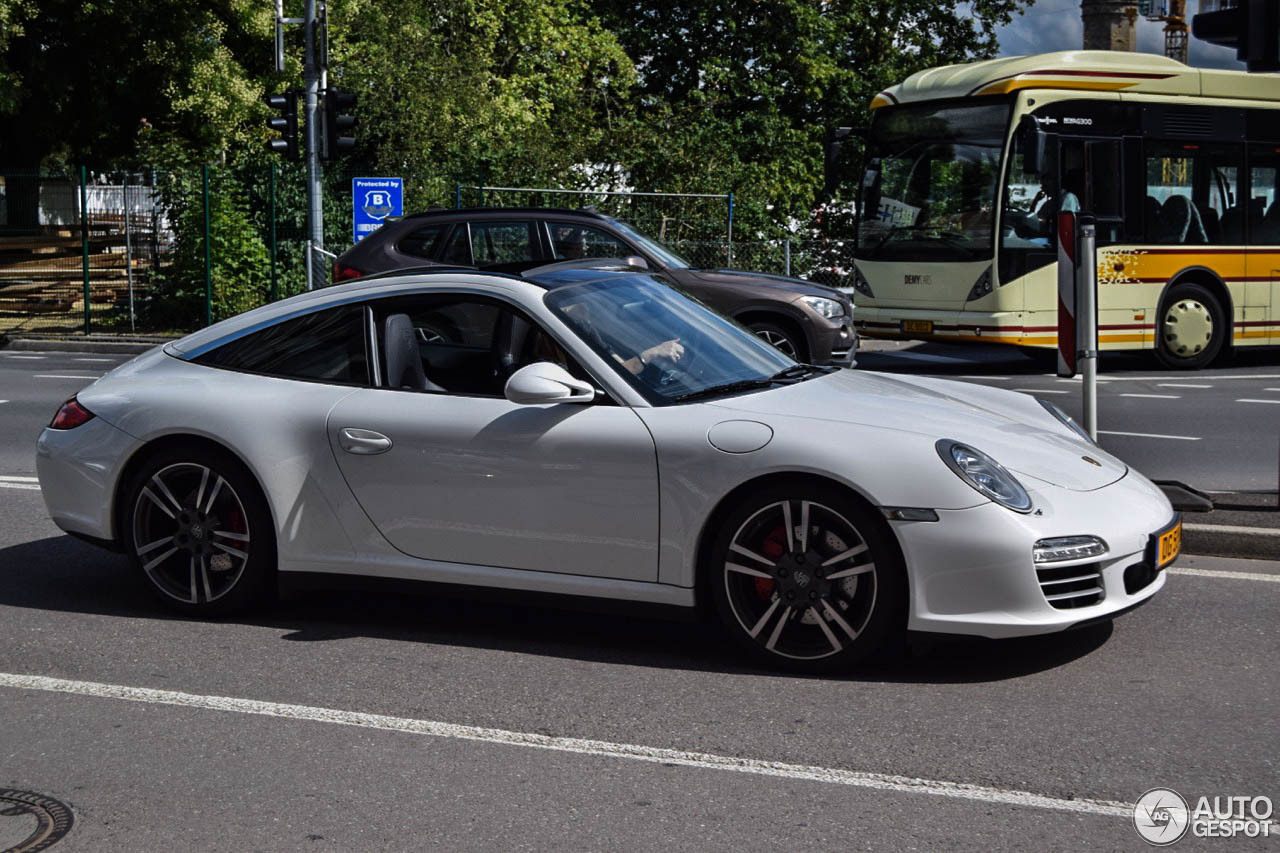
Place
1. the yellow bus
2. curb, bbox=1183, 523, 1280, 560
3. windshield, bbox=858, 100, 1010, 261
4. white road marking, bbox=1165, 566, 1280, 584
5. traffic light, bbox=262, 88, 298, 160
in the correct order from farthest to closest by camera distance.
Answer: traffic light, bbox=262, 88, 298, 160 → windshield, bbox=858, 100, 1010, 261 → the yellow bus → curb, bbox=1183, 523, 1280, 560 → white road marking, bbox=1165, 566, 1280, 584

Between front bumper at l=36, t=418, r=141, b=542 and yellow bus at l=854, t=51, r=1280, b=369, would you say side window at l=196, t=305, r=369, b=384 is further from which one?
yellow bus at l=854, t=51, r=1280, b=369

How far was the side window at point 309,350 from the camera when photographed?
604cm

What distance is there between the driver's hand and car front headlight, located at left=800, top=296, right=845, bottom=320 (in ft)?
27.7

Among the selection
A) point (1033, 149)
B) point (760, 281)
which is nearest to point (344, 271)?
point (760, 281)

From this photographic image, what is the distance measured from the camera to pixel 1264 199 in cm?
1784

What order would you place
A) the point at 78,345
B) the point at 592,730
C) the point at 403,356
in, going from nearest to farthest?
1. the point at 592,730
2. the point at 403,356
3. the point at 78,345

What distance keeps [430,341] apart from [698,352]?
104cm

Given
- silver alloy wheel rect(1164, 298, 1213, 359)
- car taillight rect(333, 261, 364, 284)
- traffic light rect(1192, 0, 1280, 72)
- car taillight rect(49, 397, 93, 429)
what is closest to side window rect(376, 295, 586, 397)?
→ car taillight rect(49, 397, 93, 429)

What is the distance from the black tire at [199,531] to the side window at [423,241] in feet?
27.6

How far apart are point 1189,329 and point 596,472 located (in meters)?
13.5

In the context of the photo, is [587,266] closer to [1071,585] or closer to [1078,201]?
[1071,585]

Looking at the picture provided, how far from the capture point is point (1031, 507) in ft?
16.7

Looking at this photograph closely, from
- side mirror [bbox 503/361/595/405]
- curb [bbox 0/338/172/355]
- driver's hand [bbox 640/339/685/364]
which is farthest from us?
curb [bbox 0/338/172/355]

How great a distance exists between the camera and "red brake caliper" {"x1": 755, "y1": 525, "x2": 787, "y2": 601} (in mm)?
5223
